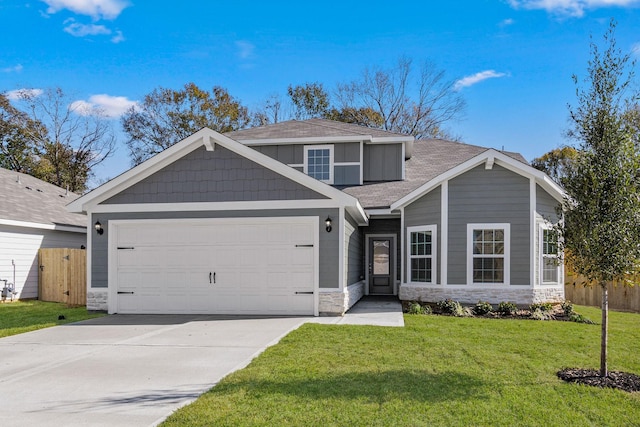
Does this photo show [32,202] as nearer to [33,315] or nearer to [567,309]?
[33,315]

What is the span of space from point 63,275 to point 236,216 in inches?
292

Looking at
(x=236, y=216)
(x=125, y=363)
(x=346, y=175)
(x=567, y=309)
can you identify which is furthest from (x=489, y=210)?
(x=125, y=363)

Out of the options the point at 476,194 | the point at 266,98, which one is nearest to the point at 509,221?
the point at 476,194

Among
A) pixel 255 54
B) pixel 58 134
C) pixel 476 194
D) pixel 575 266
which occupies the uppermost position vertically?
pixel 255 54

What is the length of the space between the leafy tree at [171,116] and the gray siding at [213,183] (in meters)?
22.2

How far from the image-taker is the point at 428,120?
32594mm

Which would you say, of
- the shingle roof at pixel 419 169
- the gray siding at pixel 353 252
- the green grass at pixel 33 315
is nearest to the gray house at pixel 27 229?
the green grass at pixel 33 315

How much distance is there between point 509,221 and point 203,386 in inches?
378

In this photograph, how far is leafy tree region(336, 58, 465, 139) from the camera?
3256 centimetres

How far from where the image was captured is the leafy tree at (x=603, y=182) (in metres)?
6.41

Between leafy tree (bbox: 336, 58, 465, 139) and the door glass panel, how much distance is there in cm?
1657

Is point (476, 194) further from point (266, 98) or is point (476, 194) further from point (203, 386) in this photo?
point (266, 98)

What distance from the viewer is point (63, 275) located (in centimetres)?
1619

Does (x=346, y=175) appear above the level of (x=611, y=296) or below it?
above
